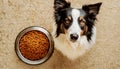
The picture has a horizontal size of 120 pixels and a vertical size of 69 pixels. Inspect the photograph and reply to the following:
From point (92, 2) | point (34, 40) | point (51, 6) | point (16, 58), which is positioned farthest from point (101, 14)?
point (16, 58)

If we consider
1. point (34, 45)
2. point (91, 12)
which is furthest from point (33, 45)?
point (91, 12)

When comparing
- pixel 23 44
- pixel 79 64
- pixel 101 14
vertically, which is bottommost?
pixel 79 64

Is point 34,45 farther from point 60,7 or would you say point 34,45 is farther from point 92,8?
point 92,8

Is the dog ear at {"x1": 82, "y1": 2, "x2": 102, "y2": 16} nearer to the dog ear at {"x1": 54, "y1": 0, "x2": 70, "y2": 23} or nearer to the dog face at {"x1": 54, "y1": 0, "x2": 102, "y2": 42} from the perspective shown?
the dog face at {"x1": 54, "y1": 0, "x2": 102, "y2": 42}

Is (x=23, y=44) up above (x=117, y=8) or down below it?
below

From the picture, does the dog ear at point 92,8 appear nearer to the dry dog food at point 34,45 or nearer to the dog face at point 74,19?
the dog face at point 74,19

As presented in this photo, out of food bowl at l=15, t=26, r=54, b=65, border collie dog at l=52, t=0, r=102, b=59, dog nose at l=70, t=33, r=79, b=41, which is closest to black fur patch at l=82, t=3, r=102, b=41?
border collie dog at l=52, t=0, r=102, b=59

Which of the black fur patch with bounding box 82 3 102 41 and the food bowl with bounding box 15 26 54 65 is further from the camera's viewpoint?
the food bowl with bounding box 15 26 54 65

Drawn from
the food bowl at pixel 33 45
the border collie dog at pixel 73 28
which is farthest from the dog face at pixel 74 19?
the food bowl at pixel 33 45

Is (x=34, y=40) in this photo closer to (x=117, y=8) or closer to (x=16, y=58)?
(x=16, y=58)
